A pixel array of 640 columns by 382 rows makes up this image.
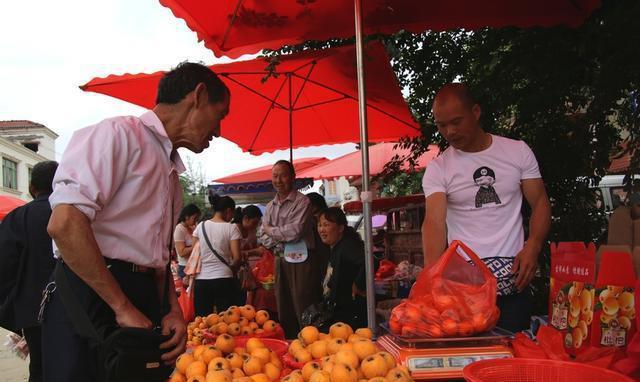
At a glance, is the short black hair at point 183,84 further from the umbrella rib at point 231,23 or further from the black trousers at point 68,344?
the umbrella rib at point 231,23

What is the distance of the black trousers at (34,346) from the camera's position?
377 cm

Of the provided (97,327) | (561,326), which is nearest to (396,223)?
(561,326)

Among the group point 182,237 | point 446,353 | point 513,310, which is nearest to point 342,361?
point 446,353

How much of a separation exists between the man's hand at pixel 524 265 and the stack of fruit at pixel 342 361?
0.79 metres

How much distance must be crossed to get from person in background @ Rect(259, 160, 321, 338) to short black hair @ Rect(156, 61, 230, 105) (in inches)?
139

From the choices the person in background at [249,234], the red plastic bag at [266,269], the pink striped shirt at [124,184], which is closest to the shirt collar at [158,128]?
the pink striped shirt at [124,184]

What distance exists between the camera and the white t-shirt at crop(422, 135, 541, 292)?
8.29 ft

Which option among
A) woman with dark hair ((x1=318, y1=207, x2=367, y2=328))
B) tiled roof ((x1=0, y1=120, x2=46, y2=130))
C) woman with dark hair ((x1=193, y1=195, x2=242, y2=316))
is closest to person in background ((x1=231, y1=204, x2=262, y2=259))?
woman with dark hair ((x1=193, y1=195, x2=242, y2=316))

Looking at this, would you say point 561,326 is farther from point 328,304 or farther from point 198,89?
point 328,304

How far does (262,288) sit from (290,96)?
8.33 feet

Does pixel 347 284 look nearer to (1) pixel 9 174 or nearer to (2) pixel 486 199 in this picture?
(2) pixel 486 199

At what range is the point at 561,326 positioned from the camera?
2080mm

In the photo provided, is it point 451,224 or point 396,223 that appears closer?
point 451,224

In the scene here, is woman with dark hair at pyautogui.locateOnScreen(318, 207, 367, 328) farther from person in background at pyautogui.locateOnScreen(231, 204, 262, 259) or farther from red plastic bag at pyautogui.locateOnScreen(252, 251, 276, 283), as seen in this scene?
person in background at pyautogui.locateOnScreen(231, 204, 262, 259)
